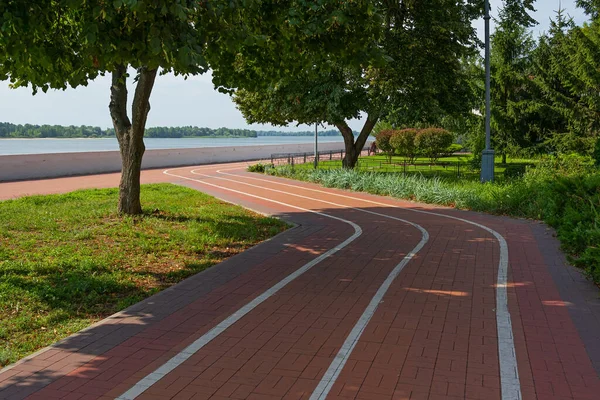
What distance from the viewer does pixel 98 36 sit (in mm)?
7812

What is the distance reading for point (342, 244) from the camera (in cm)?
1131

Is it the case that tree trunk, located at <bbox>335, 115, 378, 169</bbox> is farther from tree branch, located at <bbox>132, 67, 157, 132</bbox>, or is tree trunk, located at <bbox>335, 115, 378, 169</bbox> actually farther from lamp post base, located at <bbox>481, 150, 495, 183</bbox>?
tree branch, located at <bbox>132, 67, 157, 132</bbox>

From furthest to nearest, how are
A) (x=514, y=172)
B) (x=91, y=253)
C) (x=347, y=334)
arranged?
(x=514, y=172) → (x=91, y=253) → (x=347, y=334)

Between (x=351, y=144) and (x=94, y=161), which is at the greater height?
(x=351, y=144)

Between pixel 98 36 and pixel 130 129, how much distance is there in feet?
20.4

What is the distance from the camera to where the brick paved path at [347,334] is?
4.86m

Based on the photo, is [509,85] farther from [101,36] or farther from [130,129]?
[101,36]

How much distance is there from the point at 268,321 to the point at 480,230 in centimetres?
794

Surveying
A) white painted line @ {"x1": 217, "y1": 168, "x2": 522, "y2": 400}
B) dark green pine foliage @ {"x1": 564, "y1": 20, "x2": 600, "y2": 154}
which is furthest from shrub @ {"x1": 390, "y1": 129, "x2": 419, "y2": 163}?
white painted line @ {"x1": 217, "y1": 168, "x2": 522, "y2": 400}

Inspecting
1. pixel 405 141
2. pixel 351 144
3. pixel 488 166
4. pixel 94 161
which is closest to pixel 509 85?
pixel 405 141

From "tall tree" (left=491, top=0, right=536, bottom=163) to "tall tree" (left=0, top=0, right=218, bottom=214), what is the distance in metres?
24.8

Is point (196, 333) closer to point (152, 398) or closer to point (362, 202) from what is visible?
point (152, 398)

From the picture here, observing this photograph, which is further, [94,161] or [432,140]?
[432,140]

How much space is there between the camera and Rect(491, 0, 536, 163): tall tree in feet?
100.0
